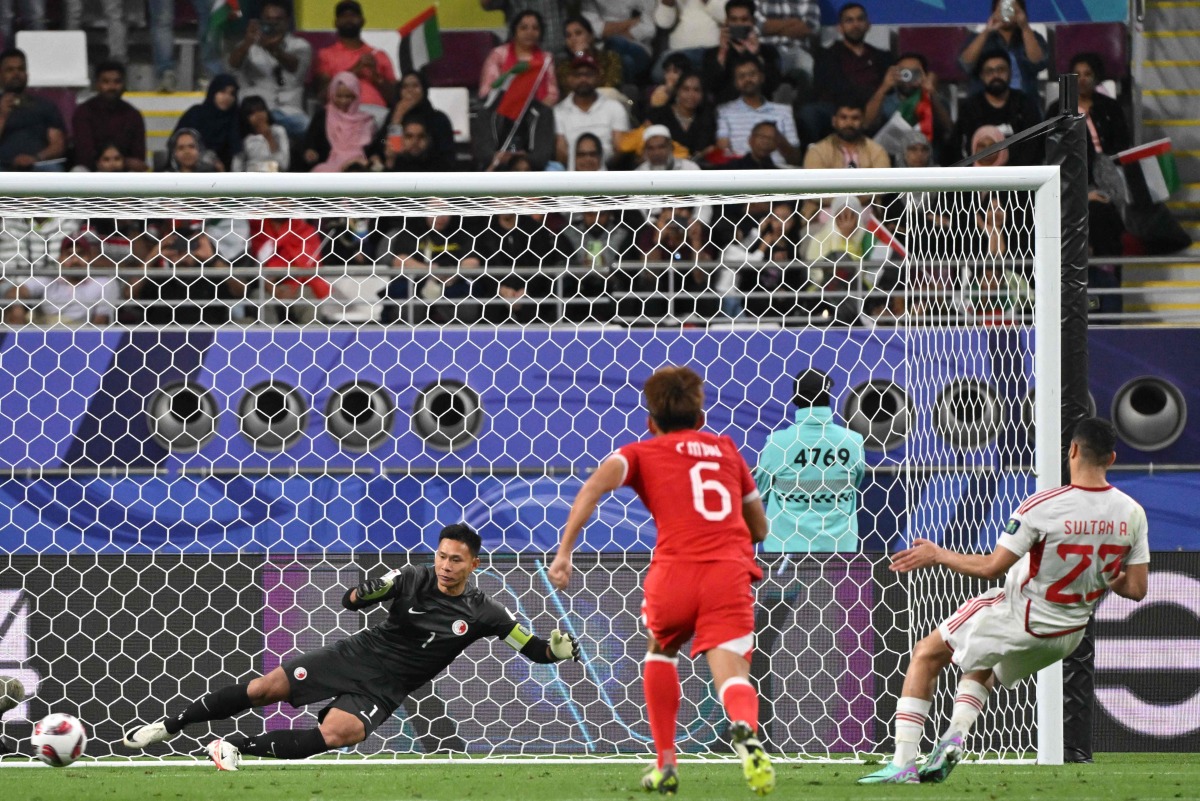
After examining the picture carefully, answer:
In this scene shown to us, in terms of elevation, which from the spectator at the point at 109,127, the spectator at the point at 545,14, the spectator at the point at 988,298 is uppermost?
the spectator at the point at 545,14

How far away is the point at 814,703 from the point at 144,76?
9.21 m

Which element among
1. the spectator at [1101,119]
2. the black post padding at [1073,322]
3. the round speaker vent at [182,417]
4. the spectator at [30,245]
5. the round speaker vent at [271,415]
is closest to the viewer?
the black post padding at [1073,322]

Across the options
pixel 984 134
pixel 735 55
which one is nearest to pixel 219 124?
pixel 735 55

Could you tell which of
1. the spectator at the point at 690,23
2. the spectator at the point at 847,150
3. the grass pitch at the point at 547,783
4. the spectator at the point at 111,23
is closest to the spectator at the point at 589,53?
the spectator at the point at 690,23

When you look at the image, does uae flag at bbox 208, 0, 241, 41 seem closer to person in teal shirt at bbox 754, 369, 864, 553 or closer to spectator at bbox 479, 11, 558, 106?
spectator at bbox 479, 11, 558, 106

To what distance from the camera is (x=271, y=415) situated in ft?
30.3

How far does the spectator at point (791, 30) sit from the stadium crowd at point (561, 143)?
0.07 ft

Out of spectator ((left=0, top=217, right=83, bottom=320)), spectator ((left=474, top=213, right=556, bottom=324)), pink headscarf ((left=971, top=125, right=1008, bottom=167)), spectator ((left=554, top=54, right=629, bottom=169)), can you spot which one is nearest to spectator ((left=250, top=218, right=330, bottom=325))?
spectator ((left=474, top=213, right=556, bottom=324))

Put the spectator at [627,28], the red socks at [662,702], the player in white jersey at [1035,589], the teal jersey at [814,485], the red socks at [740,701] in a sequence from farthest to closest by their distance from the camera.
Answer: the spectator at [627,28] → the teal jersey at [814,485] → the player in white jersey at [1035,589] → the red socks at [662,702] → the red socks at [740,701]

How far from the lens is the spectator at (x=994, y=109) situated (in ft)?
39.0

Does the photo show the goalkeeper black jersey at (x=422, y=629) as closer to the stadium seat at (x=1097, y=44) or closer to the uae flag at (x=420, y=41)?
the uae flag at (x=420, y=41)

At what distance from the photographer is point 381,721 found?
21.7 ft

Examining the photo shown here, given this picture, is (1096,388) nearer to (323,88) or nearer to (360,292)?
(360,292)

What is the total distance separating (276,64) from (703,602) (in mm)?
9261
